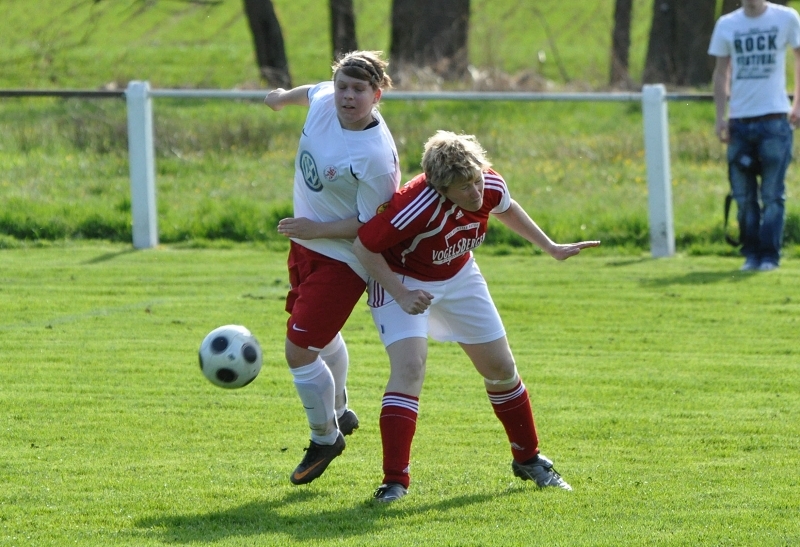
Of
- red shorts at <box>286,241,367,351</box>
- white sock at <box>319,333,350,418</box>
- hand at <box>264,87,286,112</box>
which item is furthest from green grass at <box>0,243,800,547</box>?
hand at <box>264,87,286,112</box>

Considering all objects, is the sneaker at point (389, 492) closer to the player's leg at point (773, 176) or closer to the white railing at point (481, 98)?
the player's leg at point (773, 176)

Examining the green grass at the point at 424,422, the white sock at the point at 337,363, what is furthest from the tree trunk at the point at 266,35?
the white sock at the point at 337,363

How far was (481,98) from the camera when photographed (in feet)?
37.1

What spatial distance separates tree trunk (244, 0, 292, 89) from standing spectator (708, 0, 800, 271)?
41.1 ft

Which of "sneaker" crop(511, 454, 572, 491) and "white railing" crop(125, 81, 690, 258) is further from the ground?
"white railing" crop(125, 81, 690, 258)

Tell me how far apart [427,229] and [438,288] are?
0.30 metres

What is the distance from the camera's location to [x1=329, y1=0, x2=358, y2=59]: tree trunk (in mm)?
22328

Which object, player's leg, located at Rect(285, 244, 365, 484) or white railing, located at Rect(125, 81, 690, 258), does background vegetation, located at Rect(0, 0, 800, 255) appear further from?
player's leg, located at Rect(285, 244, 365, 484)

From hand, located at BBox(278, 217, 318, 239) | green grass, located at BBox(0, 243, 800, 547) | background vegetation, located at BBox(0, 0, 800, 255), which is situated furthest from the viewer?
background vegetation, located at BBox(0, 0, 800, 255)

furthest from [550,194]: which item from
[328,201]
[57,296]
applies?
[328,201]

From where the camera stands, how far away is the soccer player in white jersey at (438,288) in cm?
461

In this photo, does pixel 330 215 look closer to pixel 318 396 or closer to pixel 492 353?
pixel 318 396

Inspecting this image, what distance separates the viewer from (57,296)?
9.11 m

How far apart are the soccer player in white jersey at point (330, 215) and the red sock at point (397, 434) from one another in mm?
359
